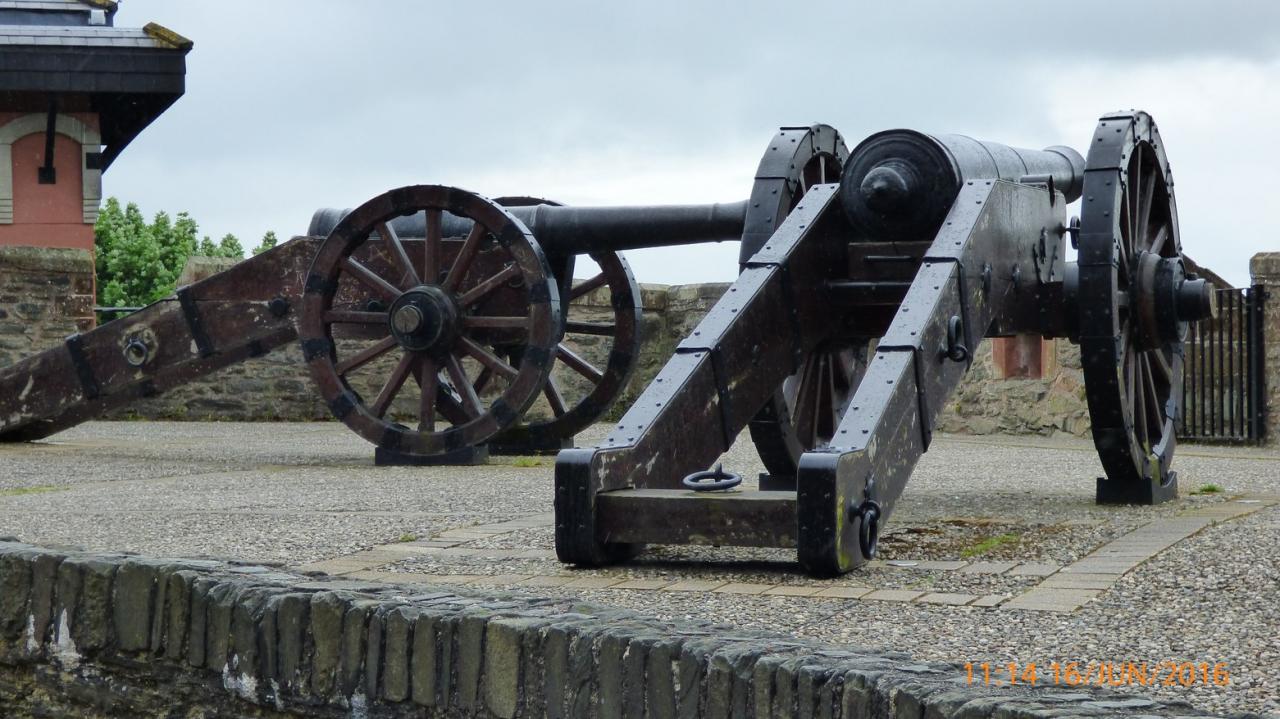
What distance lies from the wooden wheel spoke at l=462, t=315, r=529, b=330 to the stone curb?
4.96m

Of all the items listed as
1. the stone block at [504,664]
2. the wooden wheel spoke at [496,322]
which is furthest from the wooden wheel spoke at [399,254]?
the stone block at [504,664]

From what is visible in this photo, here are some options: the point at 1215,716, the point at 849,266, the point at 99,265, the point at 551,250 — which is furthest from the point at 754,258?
the point at 99,265

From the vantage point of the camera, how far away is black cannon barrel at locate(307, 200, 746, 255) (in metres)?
9.74

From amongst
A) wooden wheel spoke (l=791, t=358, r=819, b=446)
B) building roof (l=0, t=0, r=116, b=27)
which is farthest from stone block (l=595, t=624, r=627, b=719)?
building roof (l=0, t=0, r=116, b=27)

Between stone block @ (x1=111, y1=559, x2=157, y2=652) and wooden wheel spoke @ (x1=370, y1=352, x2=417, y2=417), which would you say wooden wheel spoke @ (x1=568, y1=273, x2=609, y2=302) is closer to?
wooden wheel spoke @ (x1=370, y1=352, x2=417, y2=417)

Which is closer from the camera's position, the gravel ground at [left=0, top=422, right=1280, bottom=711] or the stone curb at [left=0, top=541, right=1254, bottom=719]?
the stone curb at [left=0, top=541, right=1254, bottom=719]

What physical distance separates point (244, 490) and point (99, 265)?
116ft

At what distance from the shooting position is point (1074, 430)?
523 inches

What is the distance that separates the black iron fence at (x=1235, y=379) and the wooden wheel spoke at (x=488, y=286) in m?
5.52

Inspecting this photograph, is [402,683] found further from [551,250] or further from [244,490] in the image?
[551,250]

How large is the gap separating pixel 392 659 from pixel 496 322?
5941mm

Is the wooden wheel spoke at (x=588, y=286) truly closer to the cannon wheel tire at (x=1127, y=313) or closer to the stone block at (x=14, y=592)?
the cannon wheel tire at (x=1127, y=313)

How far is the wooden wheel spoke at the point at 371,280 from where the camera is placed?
31.0 feet
